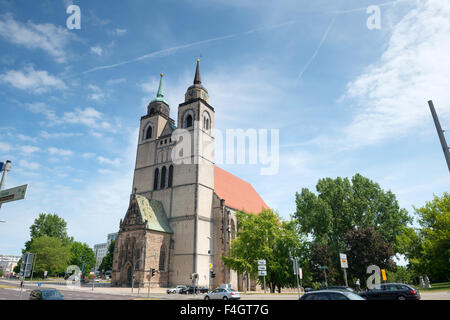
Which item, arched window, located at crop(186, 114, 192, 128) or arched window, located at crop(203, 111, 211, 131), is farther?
arched window, located at crop(203, 111, 211, 131)

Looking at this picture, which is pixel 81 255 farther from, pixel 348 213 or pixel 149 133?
pixel 348 213

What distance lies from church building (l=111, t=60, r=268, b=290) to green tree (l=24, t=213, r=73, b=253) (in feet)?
145

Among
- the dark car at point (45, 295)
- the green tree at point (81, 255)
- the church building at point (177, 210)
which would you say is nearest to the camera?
the dark car at point (45, 295)

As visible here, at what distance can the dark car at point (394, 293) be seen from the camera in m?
15.5

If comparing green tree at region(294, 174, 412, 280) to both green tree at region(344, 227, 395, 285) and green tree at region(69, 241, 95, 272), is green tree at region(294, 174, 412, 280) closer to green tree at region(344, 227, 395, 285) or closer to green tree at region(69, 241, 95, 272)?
green tree at region(344, 227, 395, 285)

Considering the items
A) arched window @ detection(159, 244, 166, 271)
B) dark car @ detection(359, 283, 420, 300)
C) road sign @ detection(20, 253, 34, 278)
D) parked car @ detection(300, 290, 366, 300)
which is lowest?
dark car @ detection(359, 283, 420, 300)

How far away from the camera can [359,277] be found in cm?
3356

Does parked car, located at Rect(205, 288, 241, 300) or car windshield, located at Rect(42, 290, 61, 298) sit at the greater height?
car windshield, located at Rect(42, 290, 61, 298)

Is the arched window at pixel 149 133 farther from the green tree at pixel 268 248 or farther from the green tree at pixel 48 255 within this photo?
the green tree at pixel 48 255

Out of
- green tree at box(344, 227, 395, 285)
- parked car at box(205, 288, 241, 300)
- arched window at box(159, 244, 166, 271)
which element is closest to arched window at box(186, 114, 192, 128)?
arched window at box(159, 244, 166, 271)

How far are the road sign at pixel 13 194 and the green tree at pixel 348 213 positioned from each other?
32768 millimetres

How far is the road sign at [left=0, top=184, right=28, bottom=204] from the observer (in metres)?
10.8

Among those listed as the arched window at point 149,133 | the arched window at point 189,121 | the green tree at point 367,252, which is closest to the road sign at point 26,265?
the green tree at point 367,252
